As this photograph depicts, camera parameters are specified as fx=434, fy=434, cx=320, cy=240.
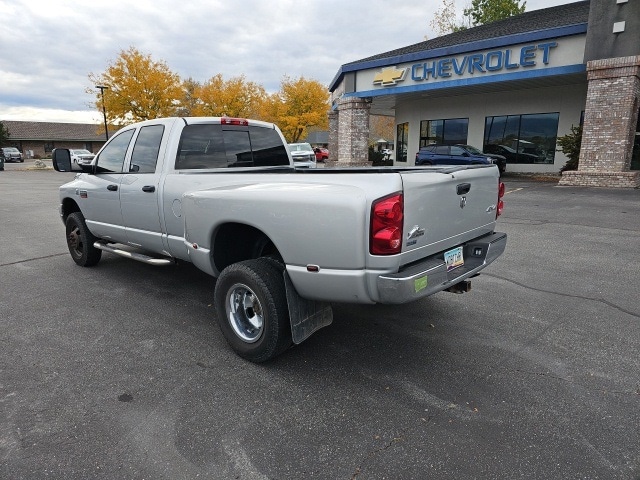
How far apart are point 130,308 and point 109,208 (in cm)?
135

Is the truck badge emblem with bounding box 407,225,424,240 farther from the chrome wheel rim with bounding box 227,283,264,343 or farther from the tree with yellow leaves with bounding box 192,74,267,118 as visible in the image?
A: the tree with yellow leaves with bounding box 192,74,267,118

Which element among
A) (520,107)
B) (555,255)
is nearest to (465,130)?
(520,107)

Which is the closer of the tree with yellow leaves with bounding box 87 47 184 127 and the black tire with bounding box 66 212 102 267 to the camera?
the black tire with bounding box 66 212 102 267

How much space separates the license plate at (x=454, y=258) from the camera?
3299 millimetres

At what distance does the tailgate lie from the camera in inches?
112

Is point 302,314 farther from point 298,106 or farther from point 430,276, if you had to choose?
point 298,106

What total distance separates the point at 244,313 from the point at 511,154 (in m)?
22.4

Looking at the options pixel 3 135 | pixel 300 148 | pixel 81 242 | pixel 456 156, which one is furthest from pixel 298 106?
pixel 3 135

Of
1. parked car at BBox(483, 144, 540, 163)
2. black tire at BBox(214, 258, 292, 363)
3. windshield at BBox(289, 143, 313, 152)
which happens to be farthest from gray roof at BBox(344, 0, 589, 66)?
black tire at BBox(214, 258, 292, 363)

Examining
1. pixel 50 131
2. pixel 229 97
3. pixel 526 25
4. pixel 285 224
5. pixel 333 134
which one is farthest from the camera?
pixel 50 131

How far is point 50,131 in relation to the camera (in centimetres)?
6806

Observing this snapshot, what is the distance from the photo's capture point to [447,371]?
3.29m

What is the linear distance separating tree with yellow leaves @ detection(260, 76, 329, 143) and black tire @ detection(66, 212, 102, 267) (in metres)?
36.2

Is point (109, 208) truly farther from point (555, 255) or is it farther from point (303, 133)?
point (303, 133)
